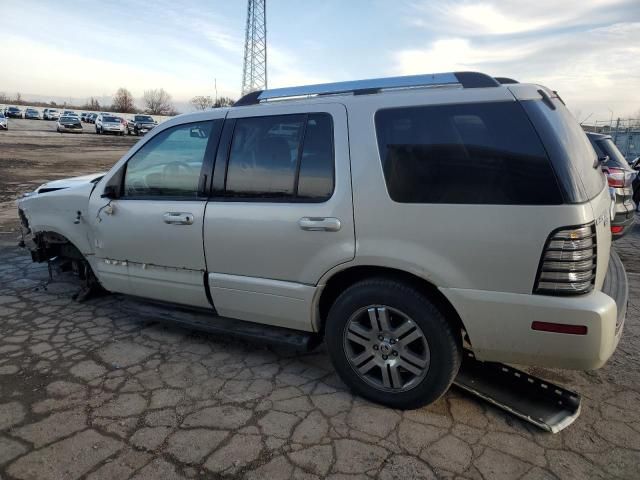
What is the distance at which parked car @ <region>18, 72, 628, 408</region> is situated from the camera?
7.48 ft

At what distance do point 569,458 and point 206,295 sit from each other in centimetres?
250

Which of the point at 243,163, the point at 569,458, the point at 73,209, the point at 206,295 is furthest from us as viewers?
the point at 73,209

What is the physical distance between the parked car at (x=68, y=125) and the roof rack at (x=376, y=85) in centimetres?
4619

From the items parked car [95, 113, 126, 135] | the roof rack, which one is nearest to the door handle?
the roof rack

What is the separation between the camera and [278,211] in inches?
115

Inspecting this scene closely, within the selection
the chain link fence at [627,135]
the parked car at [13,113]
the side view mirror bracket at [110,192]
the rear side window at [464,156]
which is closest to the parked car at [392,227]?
the rear side window at [464,156]

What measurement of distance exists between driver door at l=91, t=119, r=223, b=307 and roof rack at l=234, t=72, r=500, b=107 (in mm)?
434

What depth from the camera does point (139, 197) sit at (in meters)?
3.64

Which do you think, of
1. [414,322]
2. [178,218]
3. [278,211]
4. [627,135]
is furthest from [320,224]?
[627,135]

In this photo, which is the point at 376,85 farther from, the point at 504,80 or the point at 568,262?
the point at 568,262

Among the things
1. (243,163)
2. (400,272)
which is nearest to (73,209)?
(243,163)

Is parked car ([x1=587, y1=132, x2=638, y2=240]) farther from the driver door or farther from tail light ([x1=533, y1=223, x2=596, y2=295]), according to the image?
the driver door

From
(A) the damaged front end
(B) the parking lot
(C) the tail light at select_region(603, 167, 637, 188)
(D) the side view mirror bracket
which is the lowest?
(B) the parking lot

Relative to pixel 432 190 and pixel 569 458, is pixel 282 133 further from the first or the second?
pixel 569 458
